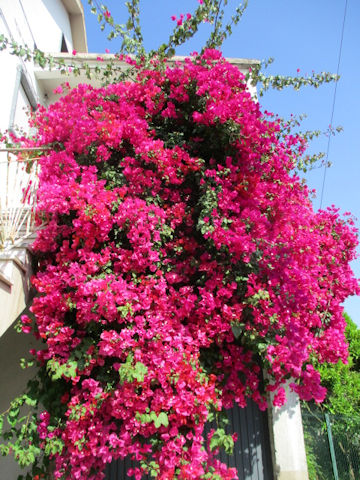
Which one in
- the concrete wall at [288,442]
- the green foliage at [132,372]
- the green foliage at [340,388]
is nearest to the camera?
the green foliage at [132,372]

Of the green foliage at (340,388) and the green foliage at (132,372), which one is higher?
the green foliage at (340,388)

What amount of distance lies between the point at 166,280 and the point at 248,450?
2510 mm

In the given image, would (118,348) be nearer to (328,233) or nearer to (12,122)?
(328,233)

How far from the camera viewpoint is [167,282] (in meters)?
3.58

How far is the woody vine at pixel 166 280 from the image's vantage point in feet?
9.38

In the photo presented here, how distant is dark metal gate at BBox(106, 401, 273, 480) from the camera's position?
4.18m

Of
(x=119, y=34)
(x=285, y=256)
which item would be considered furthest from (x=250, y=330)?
(x=119, y=34)

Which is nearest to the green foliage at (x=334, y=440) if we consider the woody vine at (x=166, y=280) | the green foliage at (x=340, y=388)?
the green foliage at (x=340, y=388)

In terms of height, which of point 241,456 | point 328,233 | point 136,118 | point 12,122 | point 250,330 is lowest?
point 241,456

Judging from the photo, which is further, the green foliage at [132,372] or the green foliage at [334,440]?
the green foliage at [334,440]

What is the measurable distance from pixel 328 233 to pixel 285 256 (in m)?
1.83

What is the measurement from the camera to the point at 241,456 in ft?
14.1

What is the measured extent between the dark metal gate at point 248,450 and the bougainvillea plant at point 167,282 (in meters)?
0.50

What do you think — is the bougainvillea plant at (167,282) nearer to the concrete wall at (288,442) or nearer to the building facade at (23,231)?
the building facade at (23,231)
